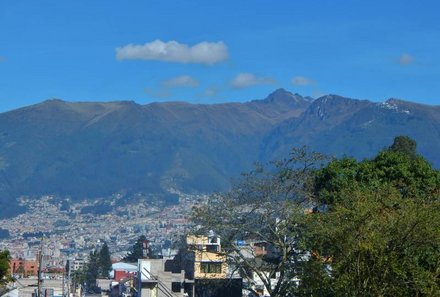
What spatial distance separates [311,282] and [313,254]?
11.1 feet

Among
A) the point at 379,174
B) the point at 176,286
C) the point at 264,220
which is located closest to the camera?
the point at 264,220

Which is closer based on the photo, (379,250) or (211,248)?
(379,250)

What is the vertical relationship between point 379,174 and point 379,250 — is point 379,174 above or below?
above

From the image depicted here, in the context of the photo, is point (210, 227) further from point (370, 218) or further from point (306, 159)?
point (370, 218)

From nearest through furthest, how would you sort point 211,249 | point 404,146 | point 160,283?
1. point 211,249
2. point 404,146
3. point 160,283

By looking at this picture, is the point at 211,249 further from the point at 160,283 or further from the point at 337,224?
the point at 160,283


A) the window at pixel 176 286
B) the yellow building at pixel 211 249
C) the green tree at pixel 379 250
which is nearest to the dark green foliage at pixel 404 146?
the yellow building at pixel 211 249

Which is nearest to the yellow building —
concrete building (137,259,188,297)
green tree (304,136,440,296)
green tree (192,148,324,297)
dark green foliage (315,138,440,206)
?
green tree (192,148,324,297)

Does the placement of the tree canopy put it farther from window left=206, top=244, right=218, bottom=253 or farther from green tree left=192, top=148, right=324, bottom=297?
window left=206, top=244, right=218, bottom=253

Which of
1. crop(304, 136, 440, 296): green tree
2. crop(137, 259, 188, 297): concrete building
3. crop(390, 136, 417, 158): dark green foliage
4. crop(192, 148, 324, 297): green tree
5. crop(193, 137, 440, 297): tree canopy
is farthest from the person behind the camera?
crop(137, 259, 188, 297): concrete building

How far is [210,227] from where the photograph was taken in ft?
127

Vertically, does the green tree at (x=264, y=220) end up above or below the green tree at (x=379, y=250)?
above

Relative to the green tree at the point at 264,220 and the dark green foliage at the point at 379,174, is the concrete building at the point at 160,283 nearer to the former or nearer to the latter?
the dark green foliage at the point at 379,174

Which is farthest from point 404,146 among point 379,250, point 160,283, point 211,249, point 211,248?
point 379,250
